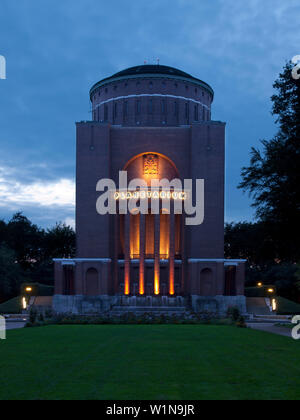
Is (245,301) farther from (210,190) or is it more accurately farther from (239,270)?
(210,190)

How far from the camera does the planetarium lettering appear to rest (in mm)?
52500

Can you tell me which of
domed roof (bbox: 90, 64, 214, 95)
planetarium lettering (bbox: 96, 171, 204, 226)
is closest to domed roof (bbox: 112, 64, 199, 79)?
domed roof (bbox: 90, 64, 214, 95)

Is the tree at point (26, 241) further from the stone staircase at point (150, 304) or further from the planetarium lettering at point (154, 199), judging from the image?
the stone staircase at point (150, 304)

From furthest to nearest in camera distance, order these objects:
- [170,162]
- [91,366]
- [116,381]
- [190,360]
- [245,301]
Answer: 1. [170,162]
2. [245,301]
3. [190,360]
4. [91,366]
5. [116,381]

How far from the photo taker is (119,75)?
207ft

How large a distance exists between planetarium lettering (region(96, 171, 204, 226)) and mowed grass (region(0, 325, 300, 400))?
35.6 m

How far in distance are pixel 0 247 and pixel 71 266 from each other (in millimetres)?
12589

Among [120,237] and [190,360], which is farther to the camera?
[120,237]

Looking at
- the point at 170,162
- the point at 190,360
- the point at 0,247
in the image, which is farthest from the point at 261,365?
the point at 0,247

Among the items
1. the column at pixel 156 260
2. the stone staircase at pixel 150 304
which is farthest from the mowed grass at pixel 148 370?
the column at pixel 156 260

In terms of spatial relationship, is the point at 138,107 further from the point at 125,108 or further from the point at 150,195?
the point at 150,195

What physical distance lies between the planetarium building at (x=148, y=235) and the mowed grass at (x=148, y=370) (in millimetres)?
32910

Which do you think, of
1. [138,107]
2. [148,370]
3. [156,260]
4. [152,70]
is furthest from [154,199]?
[148,370]

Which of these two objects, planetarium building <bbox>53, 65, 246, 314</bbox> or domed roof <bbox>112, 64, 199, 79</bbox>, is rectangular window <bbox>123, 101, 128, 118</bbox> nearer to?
domed roof <bbox>112, 64, 199, 79</bbox>
